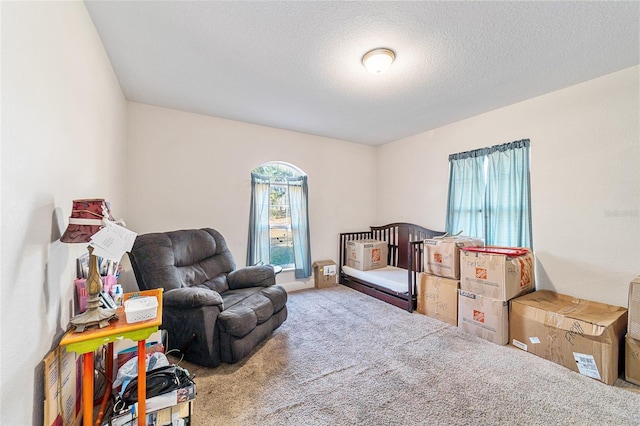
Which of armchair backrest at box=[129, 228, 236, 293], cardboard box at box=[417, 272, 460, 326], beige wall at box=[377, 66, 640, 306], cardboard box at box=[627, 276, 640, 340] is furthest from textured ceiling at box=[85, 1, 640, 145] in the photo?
cardboard box at box=[417, 272, 460, 326]

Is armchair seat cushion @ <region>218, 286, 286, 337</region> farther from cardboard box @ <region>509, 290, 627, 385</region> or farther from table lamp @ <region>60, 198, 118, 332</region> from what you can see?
cardboard box @ <region>509, 290, 627, 385</region>

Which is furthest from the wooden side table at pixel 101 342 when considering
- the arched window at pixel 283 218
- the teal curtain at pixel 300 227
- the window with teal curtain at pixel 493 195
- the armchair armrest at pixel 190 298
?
the window with teal curtain at pixel 493 195

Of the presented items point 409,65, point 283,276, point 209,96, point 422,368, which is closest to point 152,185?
point 209,96

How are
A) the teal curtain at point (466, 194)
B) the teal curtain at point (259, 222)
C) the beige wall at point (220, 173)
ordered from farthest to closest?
the teal curtain at point (259, 222) → the teal curtain at point (466, 194) → the beige wall at point (220, 173)

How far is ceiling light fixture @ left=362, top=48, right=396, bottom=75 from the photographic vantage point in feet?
6.44

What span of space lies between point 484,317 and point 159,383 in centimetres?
275

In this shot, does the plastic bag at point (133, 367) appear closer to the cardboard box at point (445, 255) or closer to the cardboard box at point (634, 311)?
the cardboard box at point (445, 255)

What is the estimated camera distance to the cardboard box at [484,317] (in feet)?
7.93

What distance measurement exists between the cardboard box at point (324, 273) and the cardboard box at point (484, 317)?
201 centimetres

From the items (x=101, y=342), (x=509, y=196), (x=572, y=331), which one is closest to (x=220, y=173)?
(x=101, y=342)

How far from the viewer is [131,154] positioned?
2.95 meters

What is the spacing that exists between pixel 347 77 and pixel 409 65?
21.3 inches

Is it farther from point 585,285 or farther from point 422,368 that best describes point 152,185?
point 585,285

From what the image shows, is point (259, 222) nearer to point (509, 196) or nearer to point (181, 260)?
point (181, 260)
